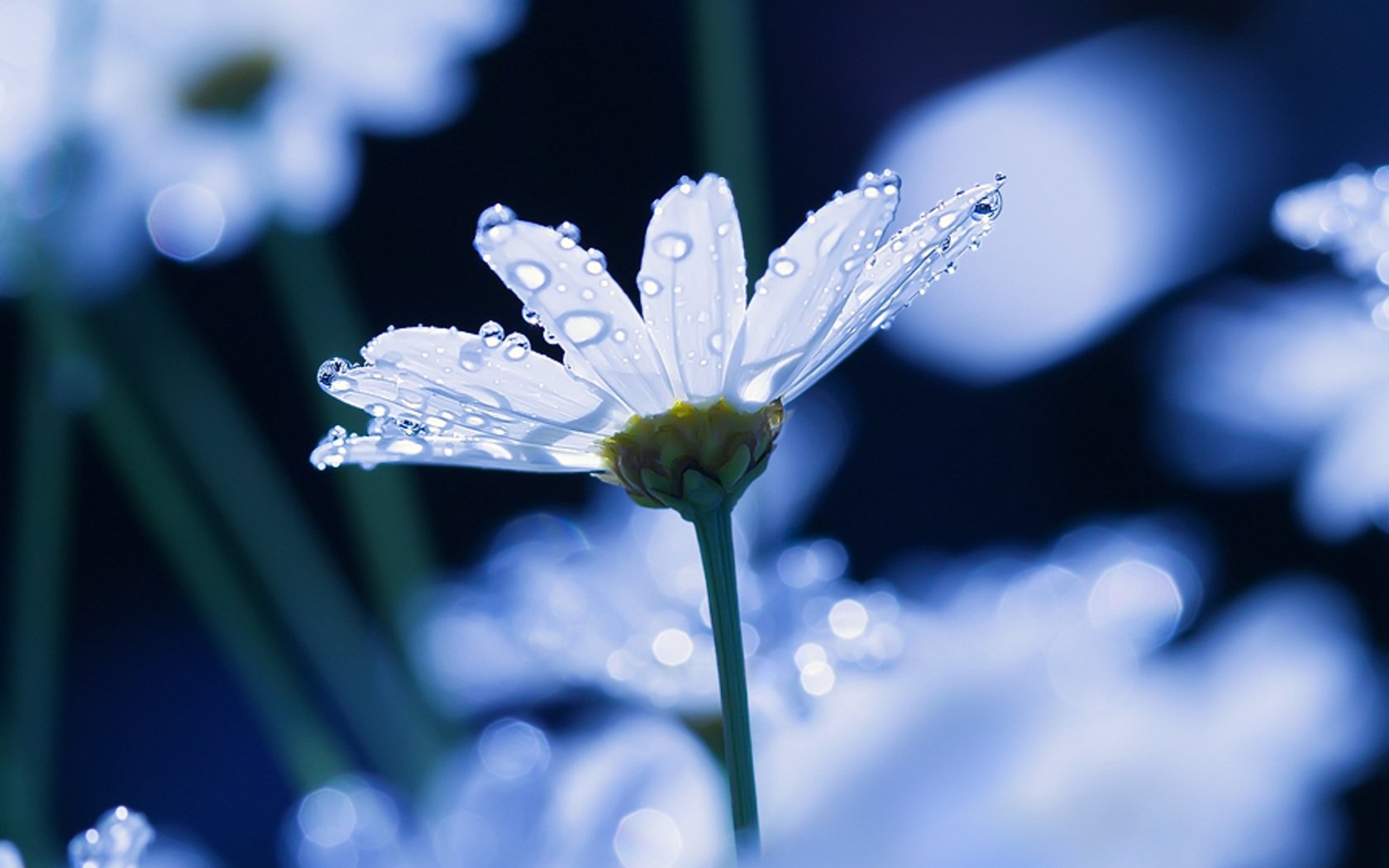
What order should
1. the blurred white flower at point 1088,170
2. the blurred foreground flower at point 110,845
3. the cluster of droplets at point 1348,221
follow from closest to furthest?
the blurred foreground flower at point 110,845
the cluster of droplets at point 1348,221
the blurred white flower at point 1088,170

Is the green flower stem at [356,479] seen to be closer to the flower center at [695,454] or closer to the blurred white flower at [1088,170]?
the flower center at [695,454]

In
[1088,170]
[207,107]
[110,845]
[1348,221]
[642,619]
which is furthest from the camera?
[1088,170]

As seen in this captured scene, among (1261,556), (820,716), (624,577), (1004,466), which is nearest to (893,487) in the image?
(1004,466)

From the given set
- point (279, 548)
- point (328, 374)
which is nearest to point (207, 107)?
point (279, 548)

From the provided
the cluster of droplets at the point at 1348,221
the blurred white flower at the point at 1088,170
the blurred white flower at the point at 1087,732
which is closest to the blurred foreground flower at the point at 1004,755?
the blurred white flower at the point at 1087,732

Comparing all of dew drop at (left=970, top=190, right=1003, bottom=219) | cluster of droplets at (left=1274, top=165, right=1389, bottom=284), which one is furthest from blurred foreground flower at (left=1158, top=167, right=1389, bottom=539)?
dew drop at (left=970, top=190, right=1003, bottom=219)

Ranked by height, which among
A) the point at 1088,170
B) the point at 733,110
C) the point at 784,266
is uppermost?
the point at 1088,170

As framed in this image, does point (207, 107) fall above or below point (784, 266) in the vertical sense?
above

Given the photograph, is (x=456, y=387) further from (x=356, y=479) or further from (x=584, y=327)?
(x=356, y=479)
